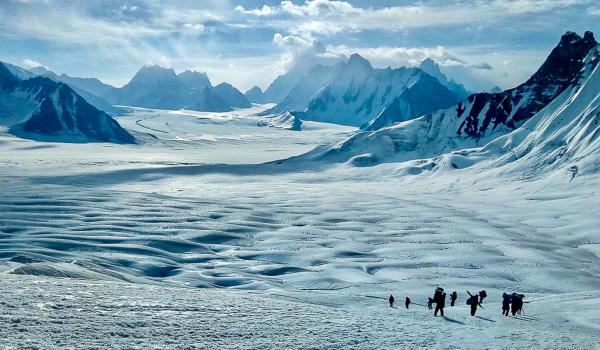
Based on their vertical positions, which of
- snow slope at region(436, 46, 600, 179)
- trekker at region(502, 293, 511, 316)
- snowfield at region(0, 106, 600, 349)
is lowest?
snowfield at region(0, 106, 600, 349)

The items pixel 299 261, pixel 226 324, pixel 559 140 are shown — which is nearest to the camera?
pixel 226 324

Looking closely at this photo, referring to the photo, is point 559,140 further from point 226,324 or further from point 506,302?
point 226,324

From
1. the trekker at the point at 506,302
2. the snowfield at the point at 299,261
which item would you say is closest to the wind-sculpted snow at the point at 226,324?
the snowfield at the point at 299,261

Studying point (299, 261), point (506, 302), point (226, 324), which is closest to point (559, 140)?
point (299, 261)

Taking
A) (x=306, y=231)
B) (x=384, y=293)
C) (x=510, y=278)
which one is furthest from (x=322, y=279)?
(x=306, y=231)

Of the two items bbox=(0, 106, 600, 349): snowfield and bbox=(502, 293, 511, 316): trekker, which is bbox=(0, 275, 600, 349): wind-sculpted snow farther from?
bbox=(502, 293, 511, 316): trekker

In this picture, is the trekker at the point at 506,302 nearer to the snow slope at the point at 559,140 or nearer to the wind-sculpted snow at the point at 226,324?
the wind-sculpted snow at the point at 226,324

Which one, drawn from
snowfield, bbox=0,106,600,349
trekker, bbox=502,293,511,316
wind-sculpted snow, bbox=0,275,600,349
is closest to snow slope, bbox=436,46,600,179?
snowfield, bbox=0,106,600,349

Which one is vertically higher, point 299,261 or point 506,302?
point 506,302

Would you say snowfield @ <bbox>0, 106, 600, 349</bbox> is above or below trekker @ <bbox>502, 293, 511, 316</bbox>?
below
